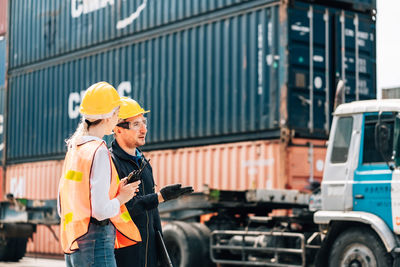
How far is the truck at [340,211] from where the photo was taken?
24.7ft

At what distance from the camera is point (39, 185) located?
56.8ft

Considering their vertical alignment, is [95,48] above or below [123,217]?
above

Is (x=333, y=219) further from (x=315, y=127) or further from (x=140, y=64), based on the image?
(x=140, y=64)

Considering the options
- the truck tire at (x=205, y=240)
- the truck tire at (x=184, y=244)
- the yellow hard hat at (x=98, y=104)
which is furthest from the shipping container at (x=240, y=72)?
the yellow hard hat at (x=98, y=104)

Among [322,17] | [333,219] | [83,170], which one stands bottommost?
[333,219]

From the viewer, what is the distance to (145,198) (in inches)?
155

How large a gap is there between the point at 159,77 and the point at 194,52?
1188 millimetres

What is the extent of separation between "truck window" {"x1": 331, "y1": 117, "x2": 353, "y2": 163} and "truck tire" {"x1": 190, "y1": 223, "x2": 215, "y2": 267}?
117 inches

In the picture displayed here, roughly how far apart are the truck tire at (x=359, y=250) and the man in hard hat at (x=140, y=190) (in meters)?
3.94

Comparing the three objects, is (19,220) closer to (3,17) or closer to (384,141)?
(3,17)

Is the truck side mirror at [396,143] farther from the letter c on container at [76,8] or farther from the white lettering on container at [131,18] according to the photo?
the letter c on container at [76,8]

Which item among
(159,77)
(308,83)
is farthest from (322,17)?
(159,77)

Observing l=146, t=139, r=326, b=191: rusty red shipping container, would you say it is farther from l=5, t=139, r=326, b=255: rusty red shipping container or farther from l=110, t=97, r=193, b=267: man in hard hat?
l=110, t=97, r=193, b=267: man in hard hat

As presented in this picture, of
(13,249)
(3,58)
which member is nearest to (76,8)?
(3,58)
